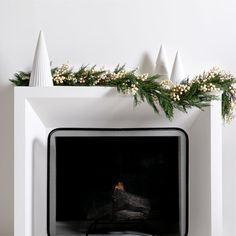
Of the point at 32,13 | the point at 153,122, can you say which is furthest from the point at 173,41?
the point at 32,13

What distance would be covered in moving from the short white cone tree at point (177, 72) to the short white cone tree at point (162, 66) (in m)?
0.04

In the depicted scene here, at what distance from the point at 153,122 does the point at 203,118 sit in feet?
0.79

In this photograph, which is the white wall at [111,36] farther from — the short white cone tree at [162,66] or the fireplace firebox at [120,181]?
the fireplace firebox at [120,181]

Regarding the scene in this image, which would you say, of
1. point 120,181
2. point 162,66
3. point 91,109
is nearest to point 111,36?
point 162,66

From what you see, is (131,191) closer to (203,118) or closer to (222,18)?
(203,118)

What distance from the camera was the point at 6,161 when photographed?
2117 mm

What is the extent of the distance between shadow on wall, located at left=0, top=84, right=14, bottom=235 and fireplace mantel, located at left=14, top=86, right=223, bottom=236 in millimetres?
170

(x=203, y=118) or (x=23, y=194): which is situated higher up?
(x=203, y=118)

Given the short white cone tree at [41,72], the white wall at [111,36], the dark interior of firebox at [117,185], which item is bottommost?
the dark interior of firebox at [117,185]

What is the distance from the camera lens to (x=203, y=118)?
1.96 metres

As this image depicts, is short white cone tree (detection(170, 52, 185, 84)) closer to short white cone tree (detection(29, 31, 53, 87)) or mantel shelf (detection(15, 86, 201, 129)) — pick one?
mantel shelf (detection(15, 86, 201, 129))

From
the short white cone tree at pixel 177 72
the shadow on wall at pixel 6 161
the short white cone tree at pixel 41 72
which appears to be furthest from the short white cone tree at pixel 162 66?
the shadow on wall at pixel 6 161

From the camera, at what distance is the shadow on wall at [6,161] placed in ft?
Answer: 6.93

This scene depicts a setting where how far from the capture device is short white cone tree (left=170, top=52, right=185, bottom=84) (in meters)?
2.02
